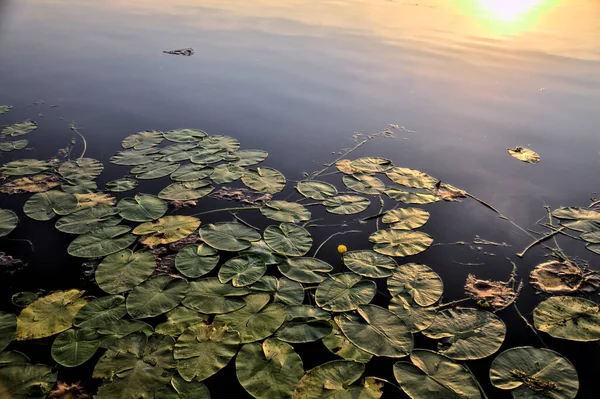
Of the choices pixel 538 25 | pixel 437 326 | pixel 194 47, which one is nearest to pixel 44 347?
pixel 437 326

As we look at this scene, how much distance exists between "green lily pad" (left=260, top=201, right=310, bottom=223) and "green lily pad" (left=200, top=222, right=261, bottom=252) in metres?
0.24

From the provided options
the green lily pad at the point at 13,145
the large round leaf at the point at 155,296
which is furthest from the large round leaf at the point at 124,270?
the green lily pad at the point at 13,145

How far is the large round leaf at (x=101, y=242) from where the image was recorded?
104 inches

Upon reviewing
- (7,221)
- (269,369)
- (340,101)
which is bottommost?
(7,221)

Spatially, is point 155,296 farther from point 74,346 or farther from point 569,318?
point 569,318

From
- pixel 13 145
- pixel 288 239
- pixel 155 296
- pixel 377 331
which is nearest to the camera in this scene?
pixel 377 331

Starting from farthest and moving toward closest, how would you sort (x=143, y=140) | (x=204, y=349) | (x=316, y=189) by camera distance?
(x=143, y=140)
(x=316, y=189)
(x=204, y=349)

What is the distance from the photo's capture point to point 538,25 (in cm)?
1055

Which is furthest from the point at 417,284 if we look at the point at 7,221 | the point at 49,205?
the point at 7,221

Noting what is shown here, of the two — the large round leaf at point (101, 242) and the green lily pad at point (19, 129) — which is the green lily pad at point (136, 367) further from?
the green lily pad at point (19, 129)

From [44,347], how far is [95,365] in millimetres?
327

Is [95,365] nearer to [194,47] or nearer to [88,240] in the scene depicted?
[88,240]

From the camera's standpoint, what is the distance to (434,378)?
6.38ft

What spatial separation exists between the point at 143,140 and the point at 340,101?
8.32 ft
